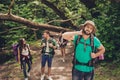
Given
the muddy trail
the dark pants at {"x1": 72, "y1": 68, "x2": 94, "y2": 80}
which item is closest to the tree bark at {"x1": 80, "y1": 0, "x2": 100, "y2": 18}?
the muddy trail

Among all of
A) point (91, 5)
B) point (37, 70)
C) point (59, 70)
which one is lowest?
point (37, 70)

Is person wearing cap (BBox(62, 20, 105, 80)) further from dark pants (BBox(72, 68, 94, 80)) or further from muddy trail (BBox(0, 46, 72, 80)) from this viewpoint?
muddy trail (BBox(0, 46, 72, 80))

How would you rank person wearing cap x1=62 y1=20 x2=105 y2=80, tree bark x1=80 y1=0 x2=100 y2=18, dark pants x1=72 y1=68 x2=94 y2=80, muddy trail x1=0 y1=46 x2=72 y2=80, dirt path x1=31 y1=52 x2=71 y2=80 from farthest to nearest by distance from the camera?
tree bark x1=80 y1=0 x2=100 y2=18
muddy trail x1=0 y1=46 x2=72 y2=80
dirt path x1=31 y1=52 x2=71 y2=80
dark pants x1=72 y1=68 x2=94 y2=80
person wearing cap x1=62 y1=20 x2=105 y2=80

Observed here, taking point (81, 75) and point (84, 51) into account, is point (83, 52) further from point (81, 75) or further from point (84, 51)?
point (81, 75)

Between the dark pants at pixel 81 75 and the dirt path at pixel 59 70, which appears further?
the dirt path at pixel 59 70

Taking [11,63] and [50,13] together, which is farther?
[50,13]

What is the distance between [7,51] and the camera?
1734 centimetres

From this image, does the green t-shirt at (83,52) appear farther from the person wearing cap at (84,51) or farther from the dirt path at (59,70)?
the dirt path at (59,70)

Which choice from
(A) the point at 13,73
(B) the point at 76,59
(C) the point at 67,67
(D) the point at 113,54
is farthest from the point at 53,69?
(B) the point at 76,59

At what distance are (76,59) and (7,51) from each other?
1171cm

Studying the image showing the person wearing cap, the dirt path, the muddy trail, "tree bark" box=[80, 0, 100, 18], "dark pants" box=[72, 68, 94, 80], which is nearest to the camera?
the person wearing cap

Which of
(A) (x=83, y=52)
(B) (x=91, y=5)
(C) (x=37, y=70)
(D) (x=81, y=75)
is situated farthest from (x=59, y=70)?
(A) (x=83, y=52)

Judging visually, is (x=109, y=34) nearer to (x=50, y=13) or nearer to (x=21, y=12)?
(x=21, y=12)

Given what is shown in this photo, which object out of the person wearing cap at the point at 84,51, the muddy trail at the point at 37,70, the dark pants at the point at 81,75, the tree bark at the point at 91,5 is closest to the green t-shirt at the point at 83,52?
the person wearing cap at the point at 84,51
